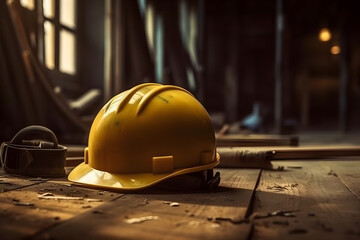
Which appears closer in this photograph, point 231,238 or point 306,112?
point 231,238

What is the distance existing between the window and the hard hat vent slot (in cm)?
398

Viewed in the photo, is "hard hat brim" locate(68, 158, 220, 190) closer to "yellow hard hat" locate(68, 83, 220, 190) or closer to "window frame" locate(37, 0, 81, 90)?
"yellow hard hat" locate(68, 83, 220, 190)

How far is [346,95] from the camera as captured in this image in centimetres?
970

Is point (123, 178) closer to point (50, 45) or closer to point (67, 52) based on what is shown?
point (50, 45)

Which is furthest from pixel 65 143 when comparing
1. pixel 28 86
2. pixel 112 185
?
pixel 112 185

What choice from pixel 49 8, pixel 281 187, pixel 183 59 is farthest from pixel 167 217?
pixel 183 59

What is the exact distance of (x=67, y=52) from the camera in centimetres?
682

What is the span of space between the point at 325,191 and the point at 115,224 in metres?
1.14

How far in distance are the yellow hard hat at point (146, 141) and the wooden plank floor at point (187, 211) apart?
0.09 metres

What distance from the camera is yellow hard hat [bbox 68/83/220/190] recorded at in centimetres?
209

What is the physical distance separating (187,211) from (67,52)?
18.4 ft

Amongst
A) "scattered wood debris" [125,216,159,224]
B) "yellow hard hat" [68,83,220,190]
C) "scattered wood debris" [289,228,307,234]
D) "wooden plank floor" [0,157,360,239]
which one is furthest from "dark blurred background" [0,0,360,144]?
"scattered wood debris" [289,228,307,234]

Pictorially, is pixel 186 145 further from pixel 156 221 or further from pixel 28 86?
pixel 28 86

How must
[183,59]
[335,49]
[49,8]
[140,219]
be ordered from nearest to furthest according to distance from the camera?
1. [140,219]
2. [49,8]
3. [183,59]
4. [335,49]
